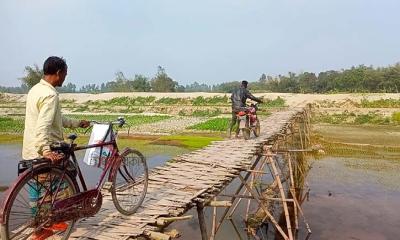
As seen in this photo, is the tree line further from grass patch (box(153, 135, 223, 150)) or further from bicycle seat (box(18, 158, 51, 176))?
bicycle seat (box(18, 158, 51, 176))

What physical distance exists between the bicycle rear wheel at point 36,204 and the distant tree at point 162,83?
7392 cm

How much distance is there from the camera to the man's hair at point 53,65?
4316 mm

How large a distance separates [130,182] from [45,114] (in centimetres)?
181

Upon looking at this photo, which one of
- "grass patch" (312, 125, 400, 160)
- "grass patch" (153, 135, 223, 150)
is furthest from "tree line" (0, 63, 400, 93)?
"grass patch" (153, 135, 223, 150)

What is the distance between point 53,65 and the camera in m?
4.34

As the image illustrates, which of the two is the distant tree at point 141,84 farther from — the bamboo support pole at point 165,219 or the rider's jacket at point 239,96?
the bamboo support pole at point 165,219

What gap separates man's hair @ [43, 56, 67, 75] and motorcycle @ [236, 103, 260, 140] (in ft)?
24.1

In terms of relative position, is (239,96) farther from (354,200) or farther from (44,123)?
(44,123)

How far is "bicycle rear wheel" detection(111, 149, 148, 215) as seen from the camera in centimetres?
528

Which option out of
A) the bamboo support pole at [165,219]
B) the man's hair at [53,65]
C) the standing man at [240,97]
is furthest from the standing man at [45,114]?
the standing man at [240,97]

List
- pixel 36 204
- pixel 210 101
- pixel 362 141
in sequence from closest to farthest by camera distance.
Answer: pixel 36 204
pixel 362 141
pixel 210 101

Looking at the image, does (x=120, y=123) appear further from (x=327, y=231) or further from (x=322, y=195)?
(x=322, y=195)

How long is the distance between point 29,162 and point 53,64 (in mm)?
1083

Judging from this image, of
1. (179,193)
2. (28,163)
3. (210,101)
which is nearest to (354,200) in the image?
(179,193)
